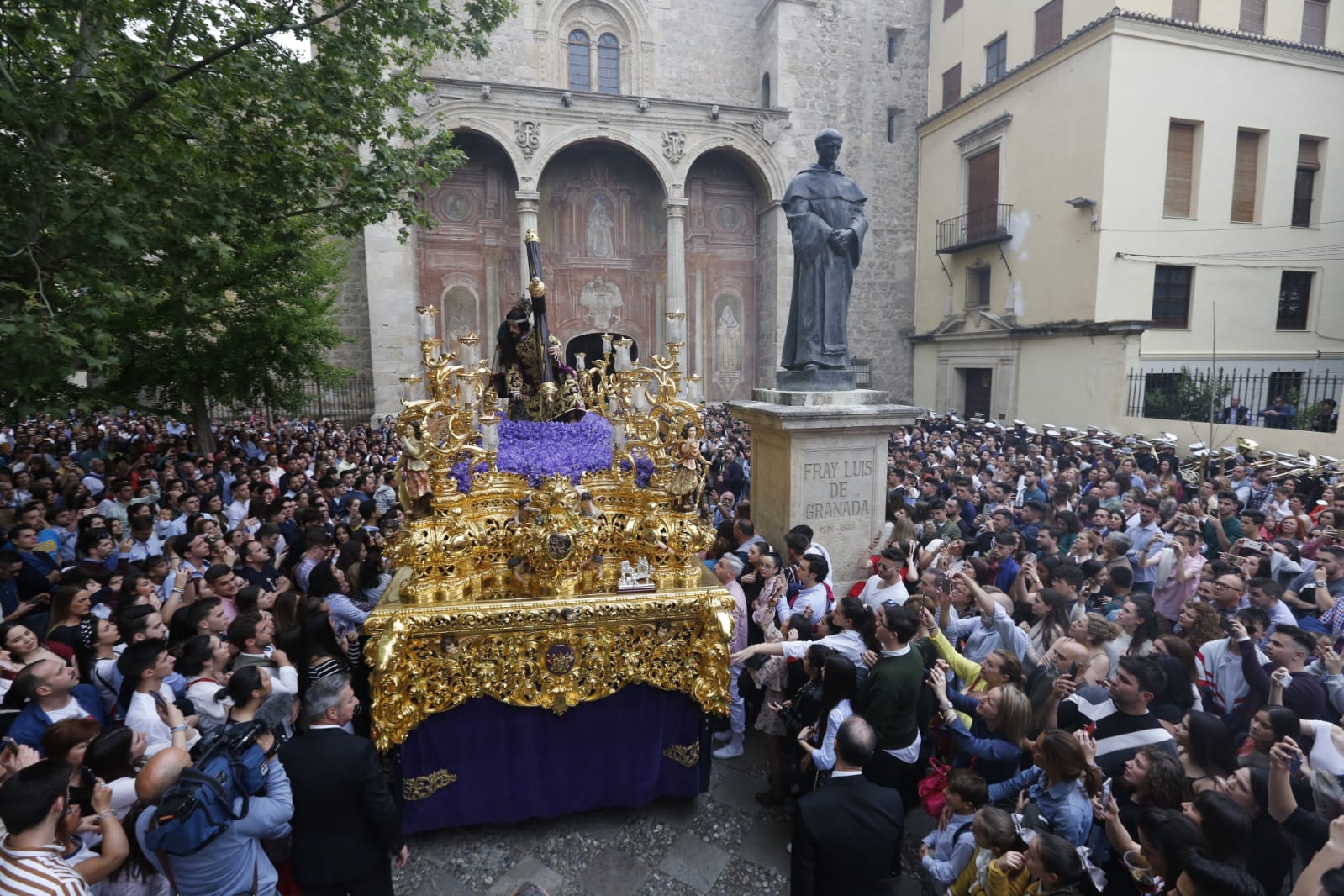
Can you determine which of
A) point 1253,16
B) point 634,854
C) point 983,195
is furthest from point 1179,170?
point 634,854

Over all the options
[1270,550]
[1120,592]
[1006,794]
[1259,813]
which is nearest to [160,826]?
[1006,794]

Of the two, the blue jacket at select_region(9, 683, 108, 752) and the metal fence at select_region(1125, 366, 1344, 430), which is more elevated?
the metal fence at select_region(1125, 366, 1344, 430)

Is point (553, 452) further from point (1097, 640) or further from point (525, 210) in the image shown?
point (525, 210)

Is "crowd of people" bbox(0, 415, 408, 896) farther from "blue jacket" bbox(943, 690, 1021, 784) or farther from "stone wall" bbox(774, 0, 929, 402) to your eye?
"stone wall" bbox(774, 0, 929, 402)

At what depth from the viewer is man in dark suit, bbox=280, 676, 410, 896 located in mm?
3053

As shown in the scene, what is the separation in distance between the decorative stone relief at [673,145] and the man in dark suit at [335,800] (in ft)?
66.7

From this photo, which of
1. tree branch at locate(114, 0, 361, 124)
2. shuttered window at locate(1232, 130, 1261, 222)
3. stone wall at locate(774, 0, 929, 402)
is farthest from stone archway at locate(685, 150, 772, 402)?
tree branch at locate(114, 0, 361, 124)

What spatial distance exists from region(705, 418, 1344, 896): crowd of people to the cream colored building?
1167 cm

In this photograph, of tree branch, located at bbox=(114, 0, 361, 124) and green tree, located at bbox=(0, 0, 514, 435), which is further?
tree branch, located at bbox=(114, 0, 361, 124)

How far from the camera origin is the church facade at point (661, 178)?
776 inches

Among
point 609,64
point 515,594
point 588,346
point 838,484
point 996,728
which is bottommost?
point 996,728

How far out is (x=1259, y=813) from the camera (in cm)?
280

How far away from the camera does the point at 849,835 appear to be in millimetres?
2818

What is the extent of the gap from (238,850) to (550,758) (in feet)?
5.86
